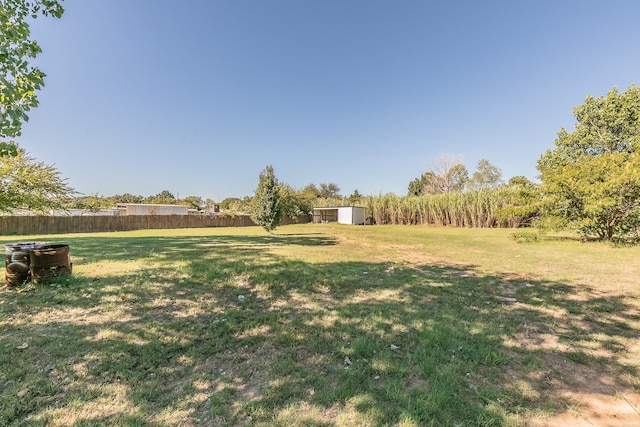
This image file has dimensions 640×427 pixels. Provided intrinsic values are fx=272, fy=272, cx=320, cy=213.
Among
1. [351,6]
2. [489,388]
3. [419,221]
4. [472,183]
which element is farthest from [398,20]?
[472,183]

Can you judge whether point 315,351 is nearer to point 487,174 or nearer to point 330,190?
point 487,174

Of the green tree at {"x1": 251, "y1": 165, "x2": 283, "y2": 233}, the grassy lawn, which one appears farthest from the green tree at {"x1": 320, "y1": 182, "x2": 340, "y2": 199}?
the grassy lawn

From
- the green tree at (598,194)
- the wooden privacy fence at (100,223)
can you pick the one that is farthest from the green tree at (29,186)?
the green tree at (598,194)

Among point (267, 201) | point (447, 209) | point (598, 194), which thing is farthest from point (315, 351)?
point (447, 209)

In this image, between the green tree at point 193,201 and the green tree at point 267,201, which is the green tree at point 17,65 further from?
the green tree at point 193,201

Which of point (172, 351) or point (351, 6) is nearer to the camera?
point (172, 351)

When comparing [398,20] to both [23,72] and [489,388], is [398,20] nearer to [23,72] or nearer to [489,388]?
[23,72]

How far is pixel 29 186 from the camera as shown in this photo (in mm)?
8977

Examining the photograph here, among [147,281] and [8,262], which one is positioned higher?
[8,262]

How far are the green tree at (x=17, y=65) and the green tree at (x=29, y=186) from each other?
5.24m

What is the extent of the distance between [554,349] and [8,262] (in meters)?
7.27

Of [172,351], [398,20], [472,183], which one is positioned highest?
[398,20]

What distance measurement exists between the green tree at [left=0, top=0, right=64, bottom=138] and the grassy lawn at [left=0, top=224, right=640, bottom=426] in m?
2.23

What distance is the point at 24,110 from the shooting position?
9.55ft
